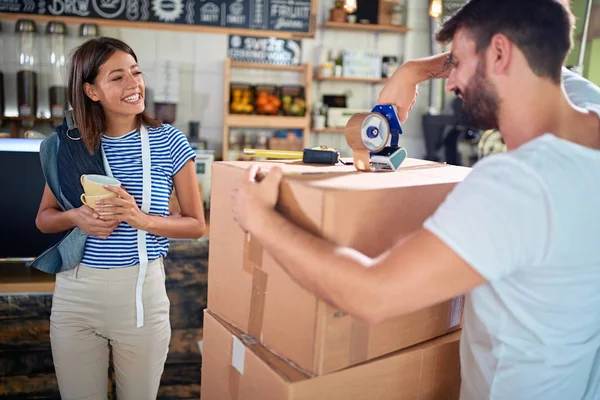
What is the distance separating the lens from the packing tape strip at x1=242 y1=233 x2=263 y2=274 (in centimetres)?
102

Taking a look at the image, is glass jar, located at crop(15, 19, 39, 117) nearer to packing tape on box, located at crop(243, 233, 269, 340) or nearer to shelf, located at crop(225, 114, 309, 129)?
shelf, located at crop(225, 114, 309, 129)

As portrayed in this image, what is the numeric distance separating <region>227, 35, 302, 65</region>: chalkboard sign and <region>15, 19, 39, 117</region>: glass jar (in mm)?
1427

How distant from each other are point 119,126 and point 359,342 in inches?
41.9

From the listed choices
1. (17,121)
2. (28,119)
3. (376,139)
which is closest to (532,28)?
(376,139)

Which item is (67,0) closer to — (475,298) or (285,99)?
(285,99)

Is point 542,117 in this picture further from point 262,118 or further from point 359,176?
point 262,118

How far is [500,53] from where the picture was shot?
2.87ft

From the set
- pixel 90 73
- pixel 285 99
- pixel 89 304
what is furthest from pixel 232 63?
pixel 89 304

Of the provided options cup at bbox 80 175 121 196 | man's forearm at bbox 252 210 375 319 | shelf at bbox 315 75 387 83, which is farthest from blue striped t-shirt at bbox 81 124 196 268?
shelf at bbox 315 75 387 83

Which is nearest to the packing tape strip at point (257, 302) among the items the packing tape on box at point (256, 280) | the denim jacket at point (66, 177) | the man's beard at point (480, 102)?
the packing tape on box at point (256, 280)

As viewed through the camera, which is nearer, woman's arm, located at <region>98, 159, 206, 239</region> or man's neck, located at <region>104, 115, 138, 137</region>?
woman's arm, located at <region>98, 159, 206, 239</region>

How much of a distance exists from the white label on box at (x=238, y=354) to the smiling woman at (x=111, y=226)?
0.57 m

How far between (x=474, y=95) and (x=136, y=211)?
38.3 inches

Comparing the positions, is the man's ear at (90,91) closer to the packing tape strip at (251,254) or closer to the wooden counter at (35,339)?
the packing tape strip at (251,254)
